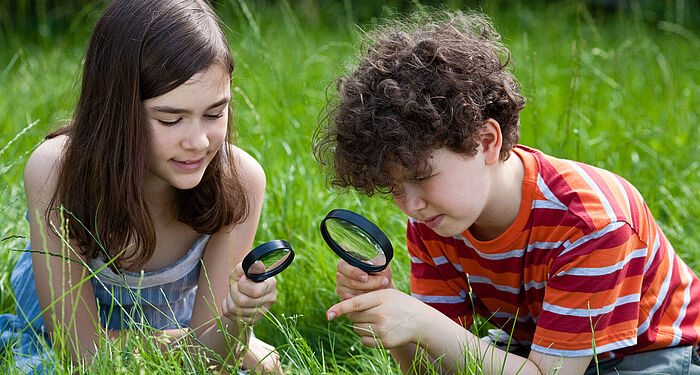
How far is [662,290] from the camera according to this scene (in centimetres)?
238

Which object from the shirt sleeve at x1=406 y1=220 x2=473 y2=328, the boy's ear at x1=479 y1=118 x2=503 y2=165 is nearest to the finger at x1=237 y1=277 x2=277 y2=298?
the shirt sleeve at x1=406 y1=220 x2=473 y2=328

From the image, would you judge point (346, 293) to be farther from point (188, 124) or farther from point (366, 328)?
point (188, 124)

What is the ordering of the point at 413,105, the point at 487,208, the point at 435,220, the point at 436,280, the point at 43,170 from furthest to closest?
the point at 436,280, the point at 43,170, the point at 487,208, the point at 435,220, the point at 413,105

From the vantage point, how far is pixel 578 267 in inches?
83.6

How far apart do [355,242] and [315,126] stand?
1969 millimetres

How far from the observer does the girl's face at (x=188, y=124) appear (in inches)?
89.7

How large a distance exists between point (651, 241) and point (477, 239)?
523mm

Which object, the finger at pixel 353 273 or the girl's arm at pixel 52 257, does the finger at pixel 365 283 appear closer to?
the finger at pixel 353 273

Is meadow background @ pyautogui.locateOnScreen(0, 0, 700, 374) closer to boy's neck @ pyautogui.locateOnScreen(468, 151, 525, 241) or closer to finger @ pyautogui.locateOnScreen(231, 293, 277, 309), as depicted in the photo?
finger @ pyautogui.locateOnScreen(231, 293, 277, 309)

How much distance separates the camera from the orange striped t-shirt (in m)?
2.12

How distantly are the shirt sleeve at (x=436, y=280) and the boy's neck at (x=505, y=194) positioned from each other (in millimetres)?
300

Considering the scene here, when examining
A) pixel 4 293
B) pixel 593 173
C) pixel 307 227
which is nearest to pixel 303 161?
pixel 307 227

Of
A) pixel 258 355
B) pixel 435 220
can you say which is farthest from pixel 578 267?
pixel 258 355

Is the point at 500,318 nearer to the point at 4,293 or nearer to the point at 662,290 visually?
the point at 662,290
